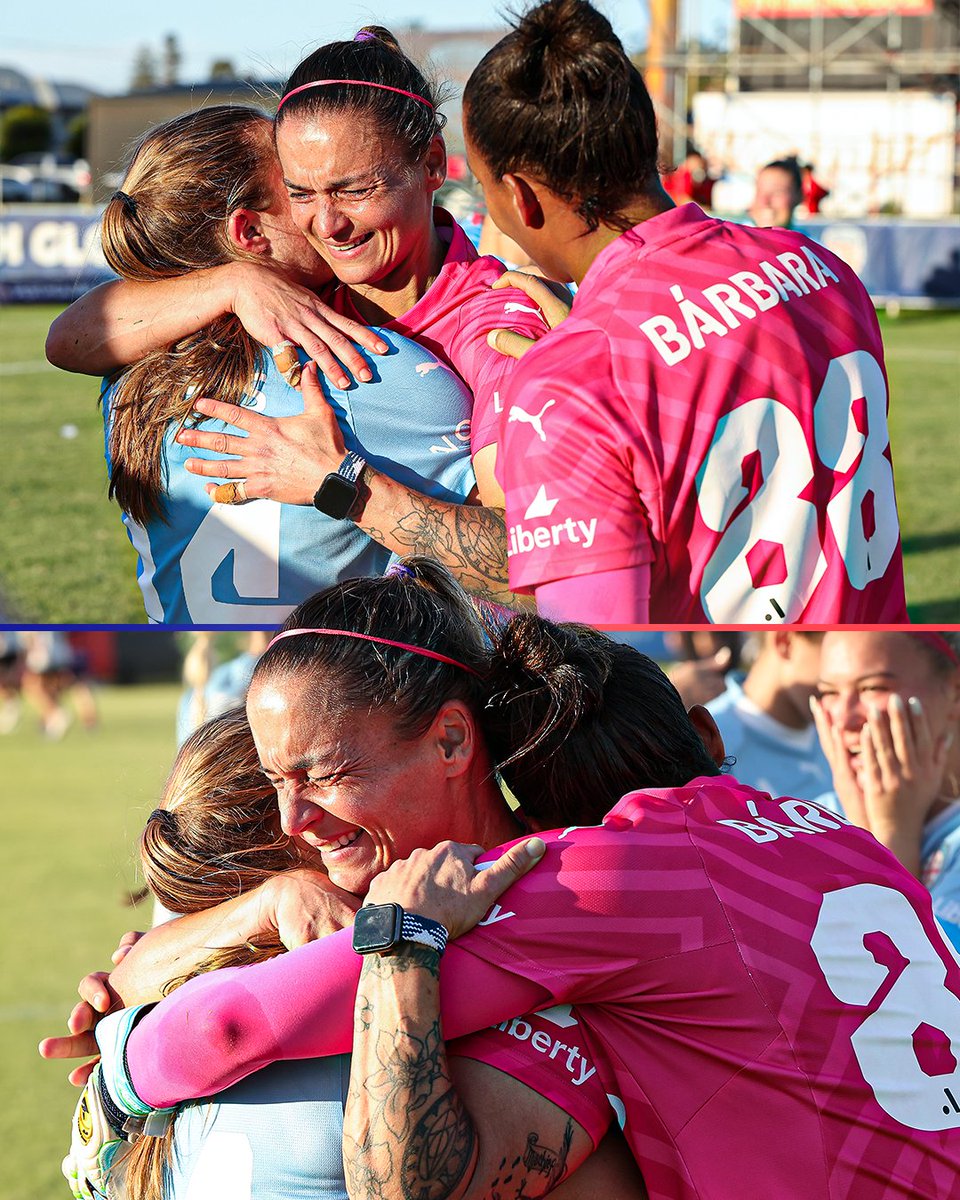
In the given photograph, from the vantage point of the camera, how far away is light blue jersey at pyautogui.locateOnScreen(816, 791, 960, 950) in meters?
2.96

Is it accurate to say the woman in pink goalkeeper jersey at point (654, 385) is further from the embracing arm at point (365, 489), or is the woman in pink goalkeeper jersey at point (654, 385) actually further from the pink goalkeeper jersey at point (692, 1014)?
the pink goalkeeper jersey at point (692, 1014)

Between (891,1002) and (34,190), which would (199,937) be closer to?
(891,1002)

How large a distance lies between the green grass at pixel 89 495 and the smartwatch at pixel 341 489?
152 inches

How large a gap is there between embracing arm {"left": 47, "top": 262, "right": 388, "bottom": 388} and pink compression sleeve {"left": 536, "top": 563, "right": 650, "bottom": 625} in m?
0.49

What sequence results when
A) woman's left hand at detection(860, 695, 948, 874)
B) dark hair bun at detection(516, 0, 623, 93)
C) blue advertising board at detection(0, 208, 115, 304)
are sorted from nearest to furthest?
1. dark hair bun at detection(516, 0, 623, 93)
2. woman's left hand at detection(860, 695, 948, 874)
3. blue advertising board at detection(0, 208, 115, 304)

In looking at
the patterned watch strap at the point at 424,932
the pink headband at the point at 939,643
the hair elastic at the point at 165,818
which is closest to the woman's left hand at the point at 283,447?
the hair elastic at the point at 165,818

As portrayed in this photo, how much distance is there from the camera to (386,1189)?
5.24ft

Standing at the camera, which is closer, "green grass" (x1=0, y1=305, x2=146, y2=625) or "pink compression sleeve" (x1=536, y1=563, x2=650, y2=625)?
"pink compression sleeve" (x1=536, y1=563, x2=650, y2=625)

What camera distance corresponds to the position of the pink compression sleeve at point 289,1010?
5.49ft

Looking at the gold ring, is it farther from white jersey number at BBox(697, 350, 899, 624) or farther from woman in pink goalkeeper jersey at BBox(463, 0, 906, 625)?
white jersey number at BBox(697, 350, 899, 624)

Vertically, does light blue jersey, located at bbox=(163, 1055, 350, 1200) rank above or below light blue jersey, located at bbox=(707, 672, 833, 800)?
above

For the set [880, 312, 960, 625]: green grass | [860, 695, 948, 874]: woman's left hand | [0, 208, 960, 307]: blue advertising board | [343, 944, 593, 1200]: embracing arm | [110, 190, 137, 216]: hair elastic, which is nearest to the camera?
[343, 944, 593, 1200]: embracing arm

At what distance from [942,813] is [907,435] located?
28.2 ft

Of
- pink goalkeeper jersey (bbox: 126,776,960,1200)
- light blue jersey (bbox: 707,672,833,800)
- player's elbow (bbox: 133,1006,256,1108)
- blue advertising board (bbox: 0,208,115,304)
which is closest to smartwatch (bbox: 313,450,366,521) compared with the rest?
pink goalkeeper jersey (bbox: 126,776,960,1200)
